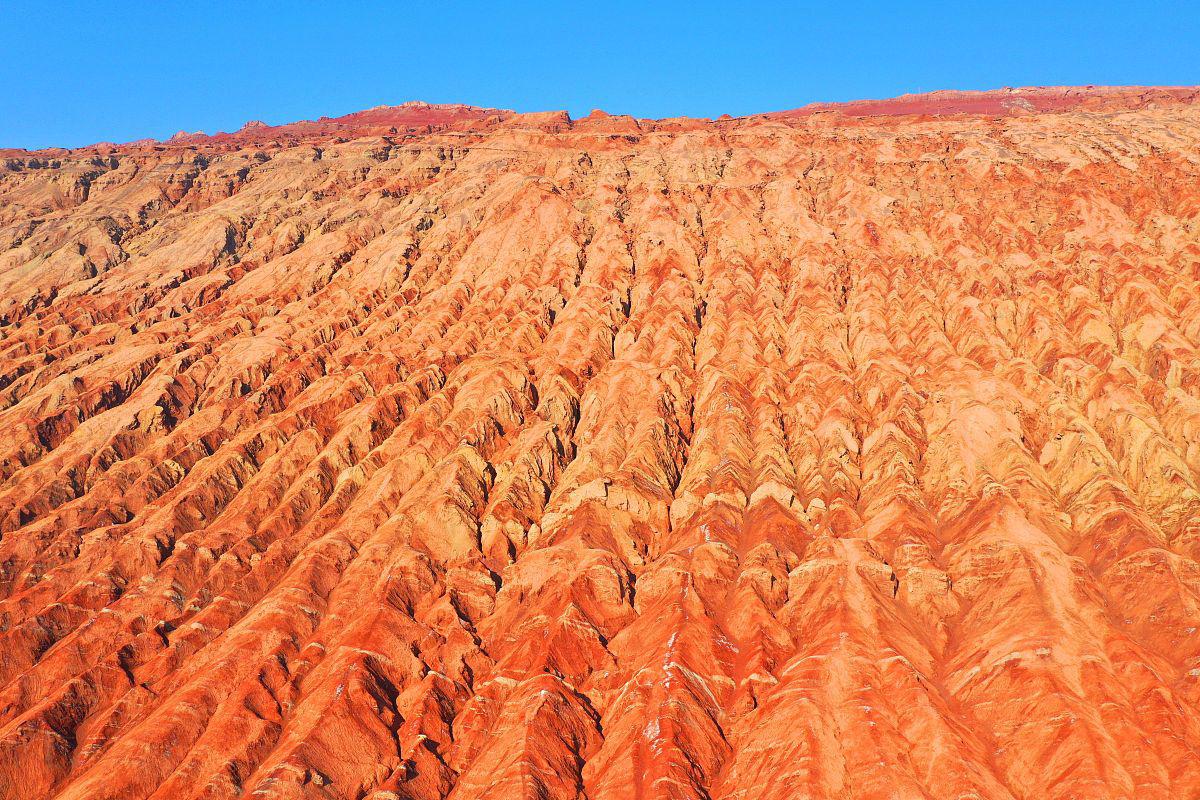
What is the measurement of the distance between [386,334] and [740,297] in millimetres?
34988

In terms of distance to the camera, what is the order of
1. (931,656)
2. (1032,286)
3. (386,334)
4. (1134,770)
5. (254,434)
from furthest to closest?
(386,334) → (1032,286) → (254,434) → (931,656) → (1134,770)

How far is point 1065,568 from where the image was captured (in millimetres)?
45562

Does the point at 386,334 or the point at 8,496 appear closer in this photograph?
the point at 8,496

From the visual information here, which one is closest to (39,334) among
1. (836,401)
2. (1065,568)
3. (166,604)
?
(166,604)

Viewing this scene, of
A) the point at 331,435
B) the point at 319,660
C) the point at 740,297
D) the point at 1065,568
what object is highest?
the point at 740,297

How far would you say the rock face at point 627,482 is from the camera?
39.1 m

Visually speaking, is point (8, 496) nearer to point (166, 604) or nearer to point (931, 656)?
point (166, 604)

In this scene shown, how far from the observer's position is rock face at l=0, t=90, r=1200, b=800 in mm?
39125

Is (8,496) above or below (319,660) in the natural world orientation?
above

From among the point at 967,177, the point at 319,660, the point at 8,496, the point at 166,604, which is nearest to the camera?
the point at 319,660

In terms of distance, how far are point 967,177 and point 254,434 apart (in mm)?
82882

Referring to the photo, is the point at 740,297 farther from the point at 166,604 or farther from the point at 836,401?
the point at 166,604

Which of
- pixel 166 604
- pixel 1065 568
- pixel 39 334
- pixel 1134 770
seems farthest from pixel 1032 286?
pixel 39 334

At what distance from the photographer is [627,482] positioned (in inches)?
2255
